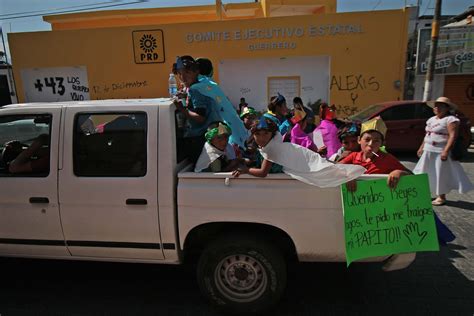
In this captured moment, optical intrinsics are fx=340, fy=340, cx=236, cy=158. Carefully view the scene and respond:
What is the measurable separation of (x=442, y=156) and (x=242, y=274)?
3.83 metres

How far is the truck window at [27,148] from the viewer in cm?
282

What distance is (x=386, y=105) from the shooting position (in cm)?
894

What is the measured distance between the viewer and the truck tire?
2566 millimetres

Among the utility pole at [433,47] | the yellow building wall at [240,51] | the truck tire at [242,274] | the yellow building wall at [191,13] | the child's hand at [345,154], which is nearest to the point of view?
the truck tire at [242,274]

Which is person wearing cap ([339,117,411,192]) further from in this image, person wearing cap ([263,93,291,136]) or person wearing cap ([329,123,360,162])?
person wearing cap ([263,93,291,136])

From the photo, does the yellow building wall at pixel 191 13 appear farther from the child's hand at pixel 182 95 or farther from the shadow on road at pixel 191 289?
the shadow on road at pixel 191 289

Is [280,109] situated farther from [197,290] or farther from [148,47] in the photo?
[148,47]

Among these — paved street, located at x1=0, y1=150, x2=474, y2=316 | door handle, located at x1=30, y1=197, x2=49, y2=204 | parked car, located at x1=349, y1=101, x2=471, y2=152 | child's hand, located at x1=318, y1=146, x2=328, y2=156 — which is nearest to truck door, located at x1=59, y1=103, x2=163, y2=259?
door handle, located at x1=30, y1=197, x2=49, y2=204

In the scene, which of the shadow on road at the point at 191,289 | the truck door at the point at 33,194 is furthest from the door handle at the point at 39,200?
the shadow on road at the point at 191,289

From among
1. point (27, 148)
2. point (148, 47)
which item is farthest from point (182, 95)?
point (148, 47)

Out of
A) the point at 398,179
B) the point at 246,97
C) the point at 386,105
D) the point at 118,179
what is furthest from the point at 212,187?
the point at 246,97

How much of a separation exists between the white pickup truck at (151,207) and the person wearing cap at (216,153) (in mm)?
168

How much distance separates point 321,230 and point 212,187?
851 mm

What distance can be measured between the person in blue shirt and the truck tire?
0.87 metres
